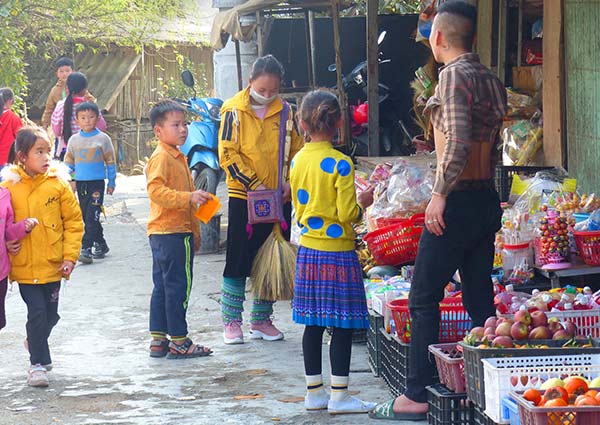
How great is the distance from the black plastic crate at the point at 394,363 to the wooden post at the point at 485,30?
5514 mm

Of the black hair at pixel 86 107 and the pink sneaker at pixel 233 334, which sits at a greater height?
the black hair at pixel 86 107

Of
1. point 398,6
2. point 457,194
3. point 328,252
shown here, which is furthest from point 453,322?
point 398,6

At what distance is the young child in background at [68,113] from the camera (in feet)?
39.0

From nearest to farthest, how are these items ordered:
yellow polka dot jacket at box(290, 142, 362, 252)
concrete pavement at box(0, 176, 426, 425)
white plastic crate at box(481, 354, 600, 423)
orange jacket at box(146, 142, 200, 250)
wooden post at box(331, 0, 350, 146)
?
white plastic crate at box(481, 354, 600, 423), yellow polka dot jacket at box(290, 142, 362, 252), concrete pavement at box(0, 176, 426, 425), orange jacket at box(146, 142, 200, 250), wooden post at box(331, 0, 350, 146)

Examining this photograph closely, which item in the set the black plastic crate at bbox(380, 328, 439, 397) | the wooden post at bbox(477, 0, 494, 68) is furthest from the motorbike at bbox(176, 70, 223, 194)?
the black plastic crate at bbox(380, 328, 439, 397)

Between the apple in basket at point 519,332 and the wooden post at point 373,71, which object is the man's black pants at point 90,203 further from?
the apple in basket at point 519,332

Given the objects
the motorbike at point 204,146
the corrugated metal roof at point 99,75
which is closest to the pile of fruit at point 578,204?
the motorbike at point 204,146

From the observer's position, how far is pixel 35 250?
6.78 metres

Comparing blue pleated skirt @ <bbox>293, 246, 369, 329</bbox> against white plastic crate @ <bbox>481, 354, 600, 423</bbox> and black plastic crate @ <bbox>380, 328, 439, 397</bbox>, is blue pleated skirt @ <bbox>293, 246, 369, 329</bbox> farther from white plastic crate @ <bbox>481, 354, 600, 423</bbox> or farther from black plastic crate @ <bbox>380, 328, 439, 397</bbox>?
white plastic crate @ <bbox>481, 354, 600, 423</bbox>

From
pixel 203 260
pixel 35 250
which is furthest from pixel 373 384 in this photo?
pixel 203 260

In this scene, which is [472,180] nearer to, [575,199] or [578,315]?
[578,315]

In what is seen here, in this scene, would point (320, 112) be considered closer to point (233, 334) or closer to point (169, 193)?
point (169, 193)

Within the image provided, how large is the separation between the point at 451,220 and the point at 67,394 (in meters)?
2.76

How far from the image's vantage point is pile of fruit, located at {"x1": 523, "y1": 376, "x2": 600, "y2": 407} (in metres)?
4.13
